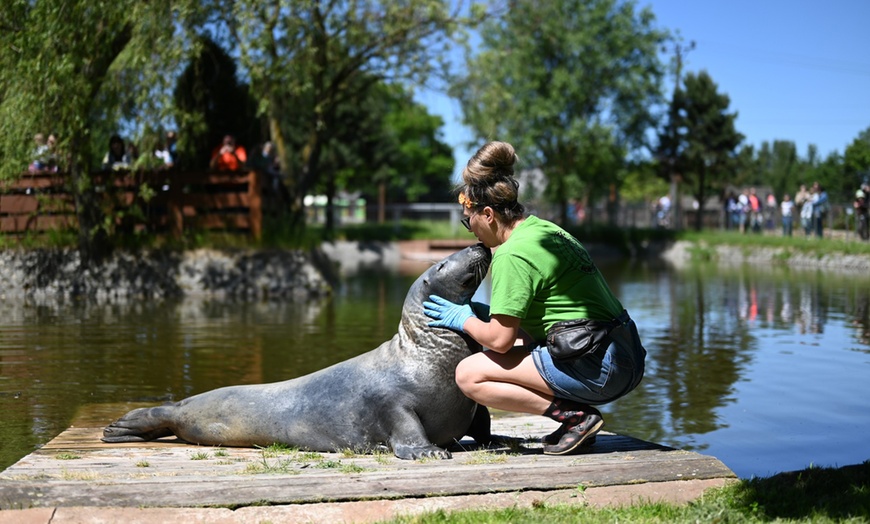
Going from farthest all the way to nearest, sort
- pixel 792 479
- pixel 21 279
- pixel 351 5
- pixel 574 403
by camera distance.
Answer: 1. pixel 351 5
2. pixel 21 279
3. pixel 574 403
4. pixel 792 479

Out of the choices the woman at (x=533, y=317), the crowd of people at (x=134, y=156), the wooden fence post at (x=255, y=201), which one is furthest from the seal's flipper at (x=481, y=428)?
the wooden fence post at (x=255, y=201)

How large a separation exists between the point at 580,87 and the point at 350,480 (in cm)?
4187

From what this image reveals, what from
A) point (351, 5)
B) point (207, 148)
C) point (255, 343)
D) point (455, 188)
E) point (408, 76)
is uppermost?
point (351, 5)

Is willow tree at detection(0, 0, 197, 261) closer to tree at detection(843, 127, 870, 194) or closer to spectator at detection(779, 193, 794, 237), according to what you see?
spectator at detection(779, 193, 794, 237)

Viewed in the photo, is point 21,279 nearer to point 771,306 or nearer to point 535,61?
point 771,306

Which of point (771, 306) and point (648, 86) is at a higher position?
point (648, 86)

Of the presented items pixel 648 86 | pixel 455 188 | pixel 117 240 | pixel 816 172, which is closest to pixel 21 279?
pixel 117 240

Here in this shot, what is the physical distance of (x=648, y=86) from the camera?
4619cm

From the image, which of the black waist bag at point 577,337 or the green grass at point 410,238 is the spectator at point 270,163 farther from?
the black waist bag at point 577,337

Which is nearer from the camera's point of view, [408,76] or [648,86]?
[408,76]

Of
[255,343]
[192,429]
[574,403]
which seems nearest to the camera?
[574,403]

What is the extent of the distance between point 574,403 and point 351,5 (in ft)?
57.1

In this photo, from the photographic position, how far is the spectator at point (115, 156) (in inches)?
730

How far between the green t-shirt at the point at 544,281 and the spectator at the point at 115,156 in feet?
48.5
